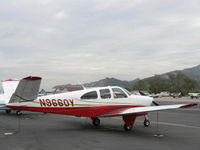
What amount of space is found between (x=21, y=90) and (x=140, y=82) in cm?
12615

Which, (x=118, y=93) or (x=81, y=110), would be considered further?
(x=118, y=93)

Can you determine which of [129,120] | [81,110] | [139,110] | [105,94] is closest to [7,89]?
[81,110]

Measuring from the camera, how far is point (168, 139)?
27.6 feet

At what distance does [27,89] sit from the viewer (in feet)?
29.6

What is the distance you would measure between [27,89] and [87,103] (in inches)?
107

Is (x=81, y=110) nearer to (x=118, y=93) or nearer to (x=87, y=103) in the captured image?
(x=87, y=103)

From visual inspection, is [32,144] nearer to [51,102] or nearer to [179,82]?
[51,102]

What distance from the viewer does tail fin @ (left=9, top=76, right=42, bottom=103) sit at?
871 cm

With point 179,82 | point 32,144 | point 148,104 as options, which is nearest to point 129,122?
point 148,104

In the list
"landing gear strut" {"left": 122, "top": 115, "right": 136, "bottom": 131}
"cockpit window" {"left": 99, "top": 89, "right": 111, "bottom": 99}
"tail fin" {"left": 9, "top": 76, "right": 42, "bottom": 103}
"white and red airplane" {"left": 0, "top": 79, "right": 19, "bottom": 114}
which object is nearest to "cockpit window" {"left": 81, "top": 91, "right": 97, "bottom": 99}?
"cockpit window" {"left": 99, "top": 89, "right": 111, "bottom": 99}

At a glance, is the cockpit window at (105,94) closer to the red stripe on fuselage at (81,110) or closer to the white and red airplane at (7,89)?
the red stripe on fuselage at (81,110)

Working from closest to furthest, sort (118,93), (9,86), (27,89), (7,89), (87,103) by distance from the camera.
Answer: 1. (27,89)
2. (87,103)
3. (118,93)
4. (7,89)
5. (9,86)

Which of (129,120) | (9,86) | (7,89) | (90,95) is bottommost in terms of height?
(129,120)

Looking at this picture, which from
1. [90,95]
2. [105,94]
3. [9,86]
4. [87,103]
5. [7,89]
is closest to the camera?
[87,103]
